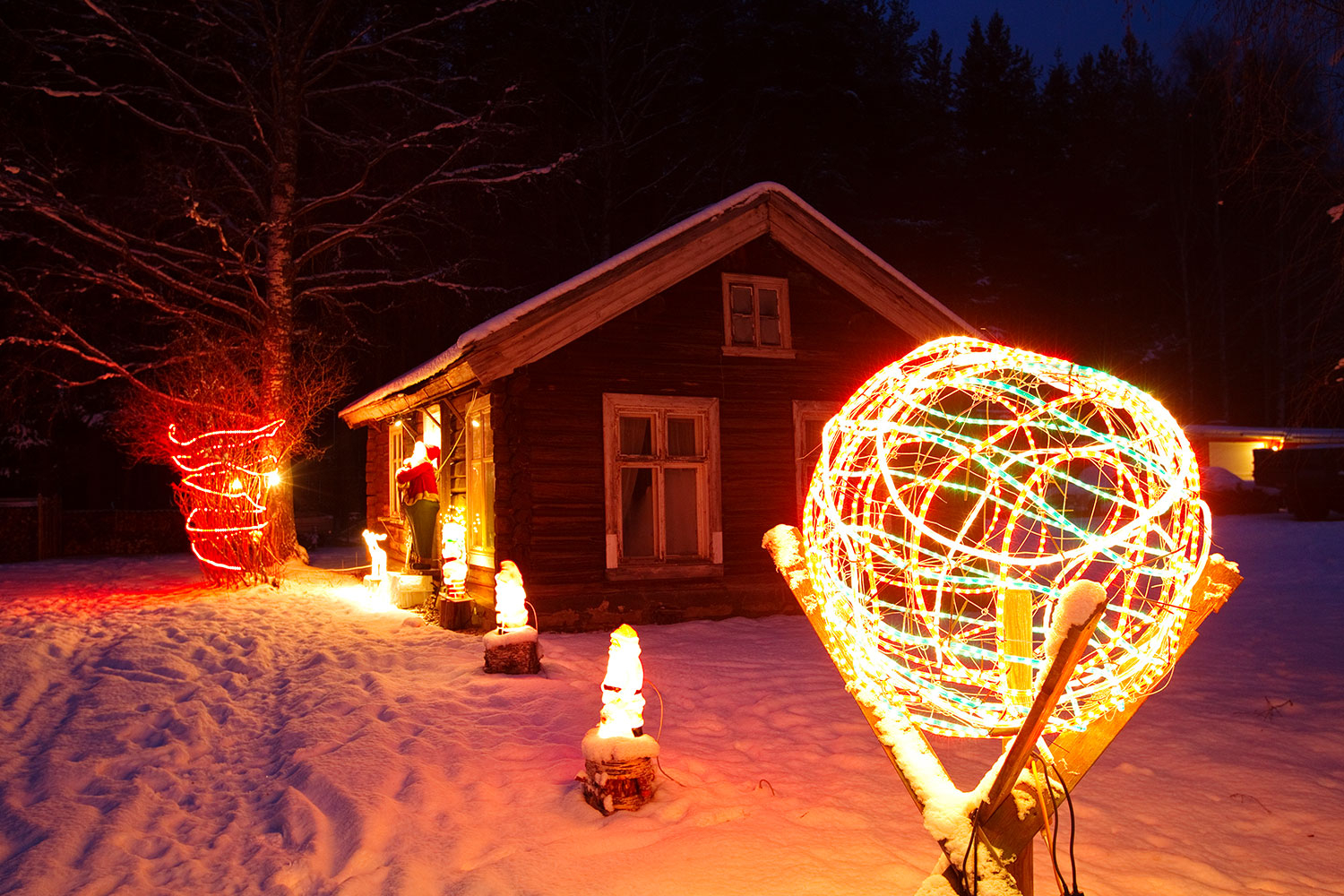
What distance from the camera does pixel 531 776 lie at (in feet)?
16.6

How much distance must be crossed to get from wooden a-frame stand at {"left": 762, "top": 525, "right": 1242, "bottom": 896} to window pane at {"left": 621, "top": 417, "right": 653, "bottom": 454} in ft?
23.9

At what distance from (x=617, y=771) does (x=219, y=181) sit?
17862 mm

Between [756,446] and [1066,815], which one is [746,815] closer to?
[1066,815]

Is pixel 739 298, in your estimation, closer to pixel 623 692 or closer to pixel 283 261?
pixel 623 692

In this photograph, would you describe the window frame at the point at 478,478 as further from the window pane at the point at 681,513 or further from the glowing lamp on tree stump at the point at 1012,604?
the glowing lamp on tree stump at the point at 1012,604

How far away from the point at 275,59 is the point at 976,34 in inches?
→ 1013

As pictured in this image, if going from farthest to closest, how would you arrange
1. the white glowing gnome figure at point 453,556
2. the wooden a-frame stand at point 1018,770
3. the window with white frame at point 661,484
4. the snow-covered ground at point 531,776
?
the window with white frame at point 661,484 < the white glowing gnome figure at point 453,556 < the snow-covered ground at point 531,776 < the wooden a-frame stand at point 1018,770

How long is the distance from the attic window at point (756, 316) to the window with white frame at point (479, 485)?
3126 mm

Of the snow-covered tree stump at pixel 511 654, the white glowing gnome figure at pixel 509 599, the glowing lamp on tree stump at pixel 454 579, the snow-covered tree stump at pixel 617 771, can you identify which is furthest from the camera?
the glowing lamp on tree stump at pixel 454 579

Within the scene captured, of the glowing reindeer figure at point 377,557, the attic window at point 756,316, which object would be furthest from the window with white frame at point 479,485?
the attic window at point 756,316

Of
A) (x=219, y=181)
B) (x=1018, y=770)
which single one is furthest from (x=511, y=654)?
(x=219, y=181)

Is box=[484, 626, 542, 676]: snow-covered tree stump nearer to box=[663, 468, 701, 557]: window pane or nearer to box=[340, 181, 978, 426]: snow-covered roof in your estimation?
box=[340, 181, 978, 426]: snow-covered roof

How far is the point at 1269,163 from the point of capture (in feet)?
19.6

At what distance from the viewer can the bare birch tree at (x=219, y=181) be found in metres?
14.3
